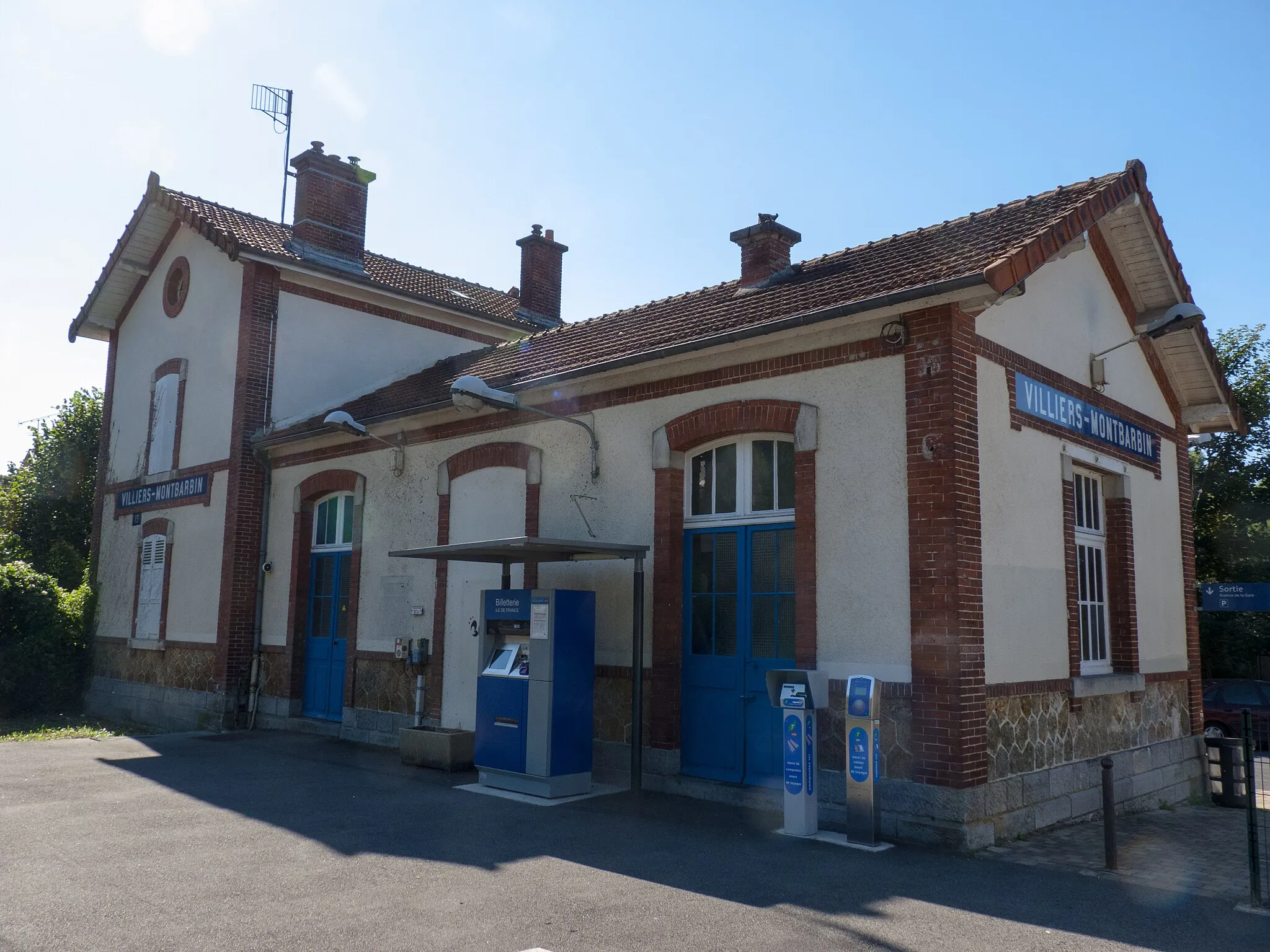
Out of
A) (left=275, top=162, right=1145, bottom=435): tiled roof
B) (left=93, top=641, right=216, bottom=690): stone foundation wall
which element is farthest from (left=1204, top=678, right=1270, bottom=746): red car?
(left=93, top=641, right=216, bottom=690): stone foundation wall

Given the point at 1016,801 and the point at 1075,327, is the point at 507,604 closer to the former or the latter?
the point at 1016,801

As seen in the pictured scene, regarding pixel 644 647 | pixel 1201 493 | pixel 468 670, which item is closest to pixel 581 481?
pixel 644 647

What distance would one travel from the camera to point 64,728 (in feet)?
48.1

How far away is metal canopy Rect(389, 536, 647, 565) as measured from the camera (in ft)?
28.6

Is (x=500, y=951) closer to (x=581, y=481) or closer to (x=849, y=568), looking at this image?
(x=849, y=568)

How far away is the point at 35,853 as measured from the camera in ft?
22.1

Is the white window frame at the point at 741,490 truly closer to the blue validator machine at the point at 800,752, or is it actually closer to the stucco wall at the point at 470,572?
the blue validator machine at the point at 800,752

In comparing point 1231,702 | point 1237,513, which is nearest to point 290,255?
point 1231,702

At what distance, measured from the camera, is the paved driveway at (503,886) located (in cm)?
515

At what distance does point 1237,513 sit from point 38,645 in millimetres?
25746

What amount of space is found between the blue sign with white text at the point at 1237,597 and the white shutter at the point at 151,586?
15045mm

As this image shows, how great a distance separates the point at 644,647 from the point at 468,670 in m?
2.80

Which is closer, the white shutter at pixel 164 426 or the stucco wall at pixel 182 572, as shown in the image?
the stucco wall at pixel 182 572

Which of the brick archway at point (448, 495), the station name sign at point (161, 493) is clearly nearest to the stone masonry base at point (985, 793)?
the brick archway at point (448, 495)
